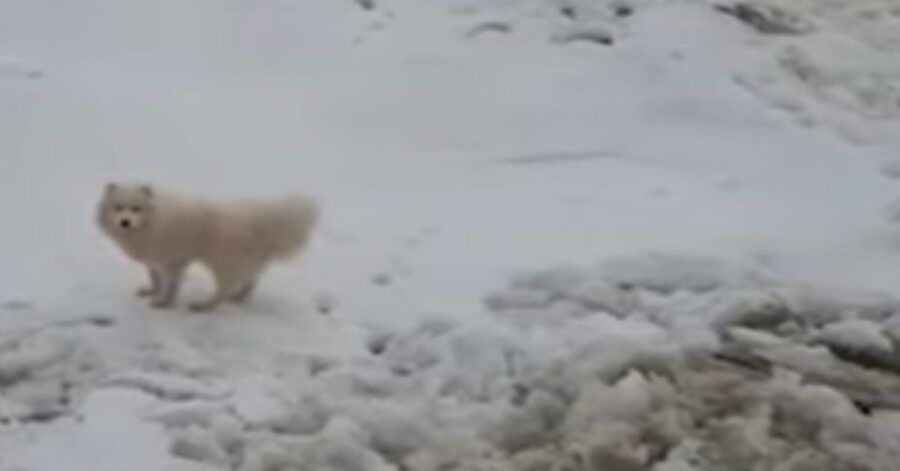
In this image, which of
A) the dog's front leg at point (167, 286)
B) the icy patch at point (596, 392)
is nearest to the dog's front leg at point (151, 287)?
the dog's front leg at point (167, 286)

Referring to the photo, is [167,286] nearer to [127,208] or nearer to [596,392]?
[127,208]

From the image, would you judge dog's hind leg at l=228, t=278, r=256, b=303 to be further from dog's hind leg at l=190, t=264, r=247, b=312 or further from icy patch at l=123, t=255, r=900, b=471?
icy patch at l=123, t=255, r=900, b=471

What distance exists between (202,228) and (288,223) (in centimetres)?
19

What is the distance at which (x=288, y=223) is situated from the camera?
4293mm

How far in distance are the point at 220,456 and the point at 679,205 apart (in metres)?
1.81

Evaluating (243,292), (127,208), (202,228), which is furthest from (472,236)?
(127,208)

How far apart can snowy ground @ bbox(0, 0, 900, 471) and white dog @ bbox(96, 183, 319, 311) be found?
133 mm

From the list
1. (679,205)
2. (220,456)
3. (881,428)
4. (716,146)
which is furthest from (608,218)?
(220,456)

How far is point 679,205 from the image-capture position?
5.16 meters

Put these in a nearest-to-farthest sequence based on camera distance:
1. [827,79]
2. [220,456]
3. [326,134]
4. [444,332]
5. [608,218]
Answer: [220,456] < [444,332] < [608,218] < [326,134] < [827,79]

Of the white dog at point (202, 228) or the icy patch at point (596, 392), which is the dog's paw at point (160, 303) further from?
the icy patch at point (596, 392)

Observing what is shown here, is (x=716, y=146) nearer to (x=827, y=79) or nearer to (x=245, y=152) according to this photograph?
(x=827, y=79)

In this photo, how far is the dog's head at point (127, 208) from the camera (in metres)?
4.22

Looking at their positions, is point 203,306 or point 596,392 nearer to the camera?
point 596,392
